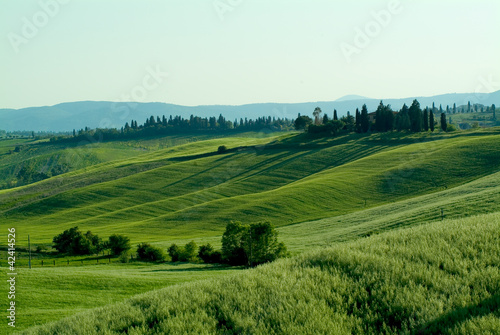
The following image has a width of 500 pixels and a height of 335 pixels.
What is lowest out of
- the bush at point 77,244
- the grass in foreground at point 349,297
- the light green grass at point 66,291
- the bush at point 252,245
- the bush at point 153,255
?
the bush at point 77,244

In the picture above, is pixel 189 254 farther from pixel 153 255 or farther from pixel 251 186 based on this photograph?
pixel 251 186

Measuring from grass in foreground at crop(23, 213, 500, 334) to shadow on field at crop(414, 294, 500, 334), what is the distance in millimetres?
26

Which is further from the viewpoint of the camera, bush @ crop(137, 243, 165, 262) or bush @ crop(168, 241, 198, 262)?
bush @ crop(137, 243, 165, 262)

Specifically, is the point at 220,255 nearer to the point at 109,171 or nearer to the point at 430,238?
the point at 430,238

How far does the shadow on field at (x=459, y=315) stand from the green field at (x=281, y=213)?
0.12m

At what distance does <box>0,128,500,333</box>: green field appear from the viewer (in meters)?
13.7

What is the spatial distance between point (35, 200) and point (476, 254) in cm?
14119

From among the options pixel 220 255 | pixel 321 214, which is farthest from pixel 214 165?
pixel 220 255

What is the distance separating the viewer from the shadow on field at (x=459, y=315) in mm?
11156

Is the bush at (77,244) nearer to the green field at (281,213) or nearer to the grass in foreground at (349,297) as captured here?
the green field at (281,213)

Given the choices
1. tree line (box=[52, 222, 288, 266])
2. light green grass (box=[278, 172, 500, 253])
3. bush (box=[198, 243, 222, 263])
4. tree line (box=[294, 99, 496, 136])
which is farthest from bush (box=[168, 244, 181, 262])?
tree line (box=[294, 99, 496, 136])

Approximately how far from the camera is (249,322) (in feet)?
42.0

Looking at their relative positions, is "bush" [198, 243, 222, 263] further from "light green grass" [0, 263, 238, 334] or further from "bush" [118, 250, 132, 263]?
"light green grass" [0, 263, 238, 334]

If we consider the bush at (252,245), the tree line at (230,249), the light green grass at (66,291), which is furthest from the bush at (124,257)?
the light green grass at (66,291)
